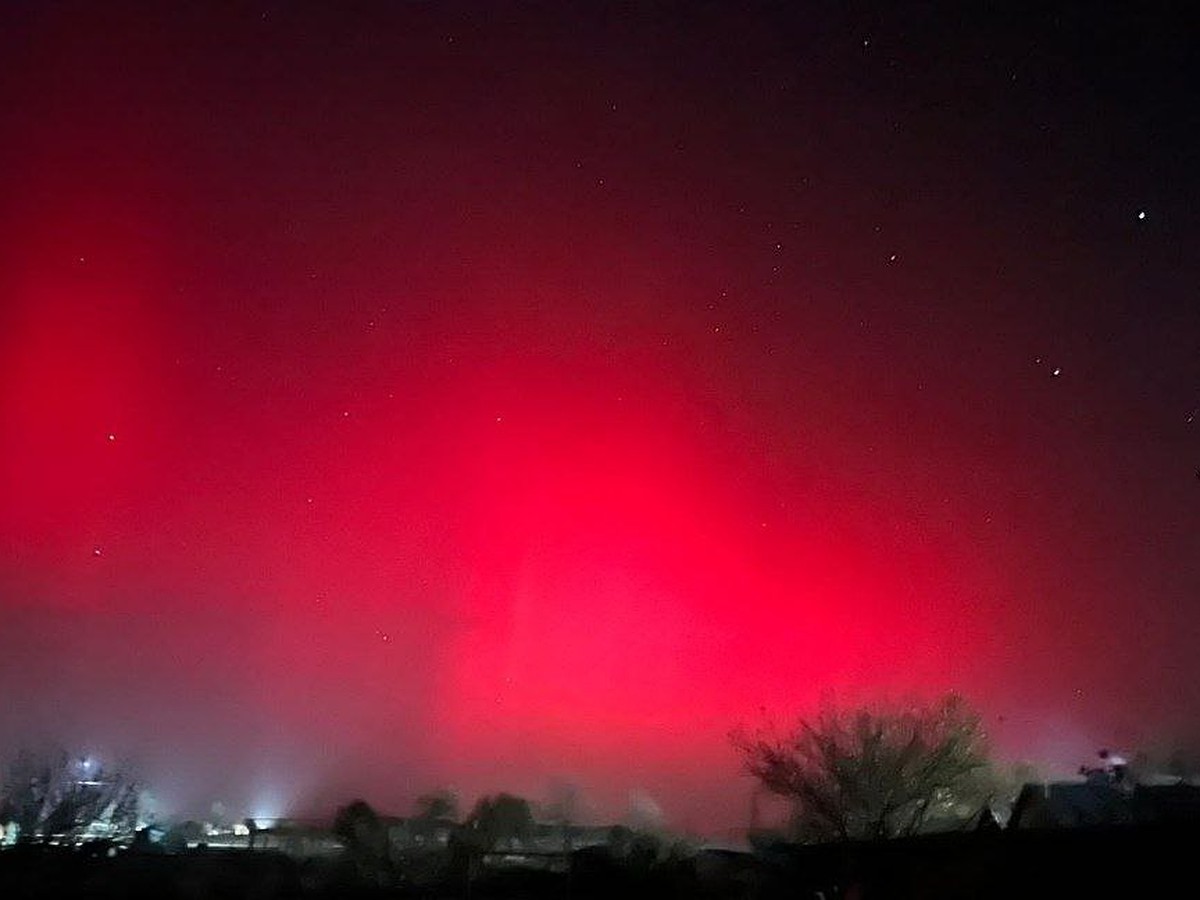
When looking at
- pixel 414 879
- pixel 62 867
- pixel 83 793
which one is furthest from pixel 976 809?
pixel 83 793

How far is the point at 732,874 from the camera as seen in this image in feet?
115

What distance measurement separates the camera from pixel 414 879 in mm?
39500

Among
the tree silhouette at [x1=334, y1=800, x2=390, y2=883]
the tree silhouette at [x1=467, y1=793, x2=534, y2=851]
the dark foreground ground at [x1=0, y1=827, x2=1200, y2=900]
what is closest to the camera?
the dark foreground ground at [x1=0, y1=827, x2=1200, y2=900]

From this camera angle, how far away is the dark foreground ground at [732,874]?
2192 cm

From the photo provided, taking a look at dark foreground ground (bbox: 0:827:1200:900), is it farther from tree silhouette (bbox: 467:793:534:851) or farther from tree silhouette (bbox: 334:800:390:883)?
tree silhouette (bbox: 467:793:534:851)

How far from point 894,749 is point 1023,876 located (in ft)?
75.2

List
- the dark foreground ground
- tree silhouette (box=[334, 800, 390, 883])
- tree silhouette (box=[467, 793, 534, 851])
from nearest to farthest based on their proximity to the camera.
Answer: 1. the dark foreground ground
2. tree silhouette (box=[334, 800, 390, 883])
3. tree silhouette (box=[467, 793, 534, 851])

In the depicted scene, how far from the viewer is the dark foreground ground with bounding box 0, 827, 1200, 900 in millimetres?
21922

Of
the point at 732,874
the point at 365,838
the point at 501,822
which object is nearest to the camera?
the point at 732,874

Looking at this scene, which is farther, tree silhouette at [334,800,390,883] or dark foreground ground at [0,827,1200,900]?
tree silhouette at [334,800,390,883]

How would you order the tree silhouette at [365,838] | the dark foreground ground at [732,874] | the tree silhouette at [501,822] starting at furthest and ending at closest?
1. the tree silhouette at [501,822]
2. the tree silhouette at [365,838]
3. the dark foreground ground at [732,874]

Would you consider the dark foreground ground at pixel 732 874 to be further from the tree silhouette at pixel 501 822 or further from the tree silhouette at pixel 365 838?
the tree silhouette at pixel 501 822

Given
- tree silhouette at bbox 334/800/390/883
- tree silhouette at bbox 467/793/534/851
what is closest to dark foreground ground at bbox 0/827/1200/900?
tree silhouette at bbox 334/800/390/883

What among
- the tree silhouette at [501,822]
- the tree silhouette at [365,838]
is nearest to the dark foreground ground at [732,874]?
the tree silhouette at [365,838]
